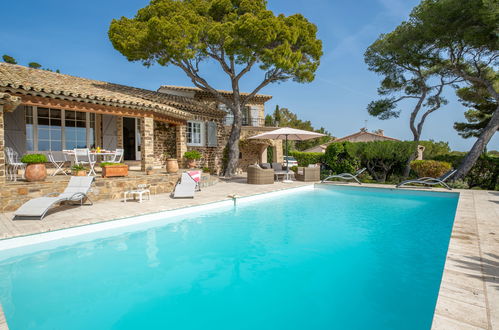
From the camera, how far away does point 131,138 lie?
548 inches

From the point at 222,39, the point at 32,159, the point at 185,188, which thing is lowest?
the point at 185,188

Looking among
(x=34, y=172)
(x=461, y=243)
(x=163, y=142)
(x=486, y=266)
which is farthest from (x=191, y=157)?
(x=486, y=266)

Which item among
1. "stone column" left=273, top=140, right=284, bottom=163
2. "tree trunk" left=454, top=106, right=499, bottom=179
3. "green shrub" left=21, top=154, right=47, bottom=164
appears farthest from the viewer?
"stone column" left=273, top=140, right=284, bottom=163

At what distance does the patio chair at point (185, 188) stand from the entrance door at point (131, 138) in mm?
5784

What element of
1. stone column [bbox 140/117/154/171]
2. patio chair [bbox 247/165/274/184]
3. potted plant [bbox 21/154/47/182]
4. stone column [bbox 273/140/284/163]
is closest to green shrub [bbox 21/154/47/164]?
potted plant [bbox 21/154/47/182]

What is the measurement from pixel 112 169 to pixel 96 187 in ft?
2.51

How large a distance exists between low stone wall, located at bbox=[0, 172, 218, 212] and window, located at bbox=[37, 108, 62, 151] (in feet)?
11.7

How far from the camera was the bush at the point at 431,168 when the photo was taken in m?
12.0

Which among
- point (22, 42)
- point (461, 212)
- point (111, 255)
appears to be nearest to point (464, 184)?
point (461, 212)

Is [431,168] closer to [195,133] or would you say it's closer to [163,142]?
[195,133]

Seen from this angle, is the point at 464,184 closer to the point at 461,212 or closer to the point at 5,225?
the point at 461,212

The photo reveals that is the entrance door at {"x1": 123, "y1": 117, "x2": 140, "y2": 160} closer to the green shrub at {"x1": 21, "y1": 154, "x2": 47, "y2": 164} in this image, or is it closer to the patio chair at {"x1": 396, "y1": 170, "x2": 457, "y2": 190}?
the green shrub at {"x1": 21, "y1": 154, "x2": 47, "y2": 164}

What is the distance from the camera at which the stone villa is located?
831 cm

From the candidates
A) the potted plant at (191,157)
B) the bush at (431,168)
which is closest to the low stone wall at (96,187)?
the potted plant at (191,157)
